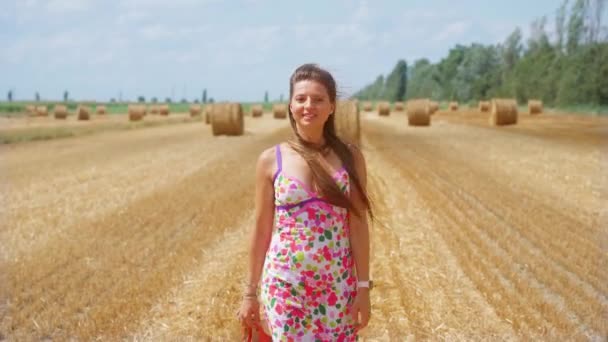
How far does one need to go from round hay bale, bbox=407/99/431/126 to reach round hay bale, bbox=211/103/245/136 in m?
8.58

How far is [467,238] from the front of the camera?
7512 millimetres

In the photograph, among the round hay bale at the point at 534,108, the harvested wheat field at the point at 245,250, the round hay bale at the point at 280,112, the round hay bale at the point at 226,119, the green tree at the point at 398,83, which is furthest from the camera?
the green tree at the point at 398,83

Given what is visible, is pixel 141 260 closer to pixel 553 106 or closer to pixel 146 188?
pixel 146 188

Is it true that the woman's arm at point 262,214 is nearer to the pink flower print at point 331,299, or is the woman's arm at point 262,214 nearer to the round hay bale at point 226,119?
the pink flower print at point 331,299

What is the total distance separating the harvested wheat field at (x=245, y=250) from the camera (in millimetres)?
5207

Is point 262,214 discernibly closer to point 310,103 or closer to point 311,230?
point 311,230

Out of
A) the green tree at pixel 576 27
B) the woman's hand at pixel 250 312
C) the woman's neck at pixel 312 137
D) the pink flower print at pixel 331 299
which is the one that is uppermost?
the green tree at pixel 576 27

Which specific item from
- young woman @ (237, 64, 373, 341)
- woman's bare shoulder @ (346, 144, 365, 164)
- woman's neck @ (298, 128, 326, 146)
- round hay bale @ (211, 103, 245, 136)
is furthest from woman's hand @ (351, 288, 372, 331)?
round hay bale @ (211, 103, 245, 136)

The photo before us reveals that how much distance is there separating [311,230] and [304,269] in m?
0.17

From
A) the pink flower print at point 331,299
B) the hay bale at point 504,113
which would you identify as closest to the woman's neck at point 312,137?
the pink flower print at point 331,299

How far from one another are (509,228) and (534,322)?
3.10 m

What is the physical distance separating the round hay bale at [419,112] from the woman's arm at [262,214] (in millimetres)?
26011

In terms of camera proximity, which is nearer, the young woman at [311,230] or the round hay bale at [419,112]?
the young woman at [311,230]

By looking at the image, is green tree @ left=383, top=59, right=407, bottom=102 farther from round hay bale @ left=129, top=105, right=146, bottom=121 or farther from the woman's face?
the woman's face
